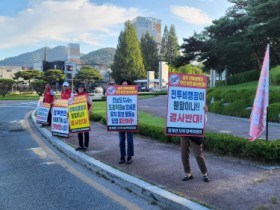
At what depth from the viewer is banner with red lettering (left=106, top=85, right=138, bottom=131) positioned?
798cm

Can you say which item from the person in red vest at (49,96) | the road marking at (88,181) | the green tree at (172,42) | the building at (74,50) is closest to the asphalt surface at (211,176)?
the road marking at (88,181)

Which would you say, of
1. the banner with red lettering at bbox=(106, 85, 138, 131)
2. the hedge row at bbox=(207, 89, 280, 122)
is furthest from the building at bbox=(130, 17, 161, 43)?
the banner with red lettering at bbox=(106, 85, 138, 131)

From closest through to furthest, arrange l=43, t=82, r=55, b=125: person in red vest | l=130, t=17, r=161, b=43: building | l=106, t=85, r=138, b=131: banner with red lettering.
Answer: l=106, t=85, r=138, b=131: banner with red lettering → l=43, t=82, r=55, b=125: person in red vest → l=130, t=17, r=161, b=43: building

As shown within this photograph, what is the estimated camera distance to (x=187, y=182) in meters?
5.93

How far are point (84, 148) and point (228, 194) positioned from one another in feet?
15.5

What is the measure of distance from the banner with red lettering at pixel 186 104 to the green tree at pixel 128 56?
267ft

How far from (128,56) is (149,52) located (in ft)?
51.2

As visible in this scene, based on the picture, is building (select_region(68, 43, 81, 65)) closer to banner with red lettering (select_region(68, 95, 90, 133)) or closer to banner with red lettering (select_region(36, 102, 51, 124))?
banner with red lettering (select_region(36, 102, 51, 124))

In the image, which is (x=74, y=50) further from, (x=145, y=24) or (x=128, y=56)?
(x=128, y=56)

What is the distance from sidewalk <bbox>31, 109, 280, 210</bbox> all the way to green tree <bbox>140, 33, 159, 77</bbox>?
9365 centimetres

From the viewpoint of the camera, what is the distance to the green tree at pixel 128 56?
87.9m

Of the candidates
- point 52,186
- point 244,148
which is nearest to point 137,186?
point 52,186

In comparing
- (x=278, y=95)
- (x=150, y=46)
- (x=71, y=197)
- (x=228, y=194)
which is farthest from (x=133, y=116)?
(x=150, y=46)

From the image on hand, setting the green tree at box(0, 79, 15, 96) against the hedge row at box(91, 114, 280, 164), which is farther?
the green tree at box(0, 79, 15, 96)
